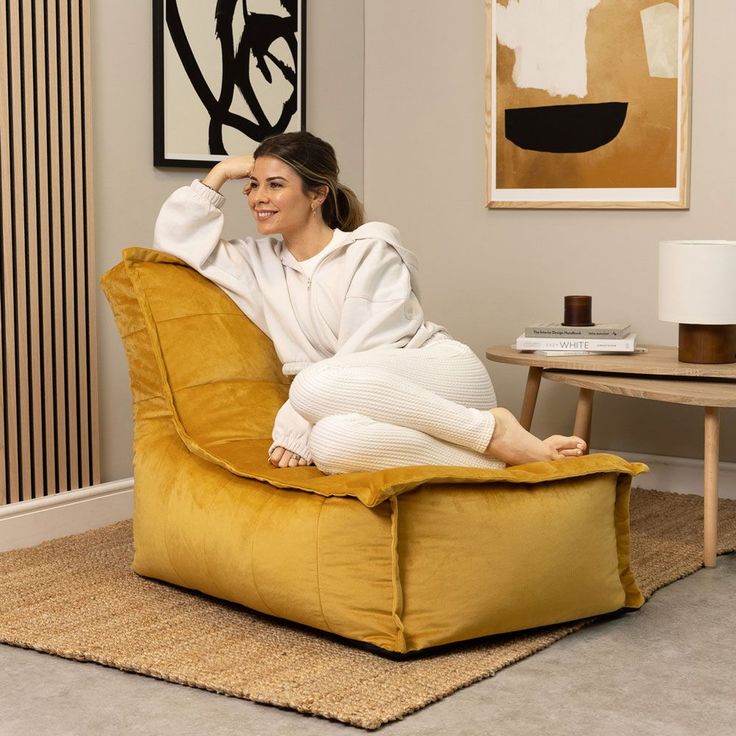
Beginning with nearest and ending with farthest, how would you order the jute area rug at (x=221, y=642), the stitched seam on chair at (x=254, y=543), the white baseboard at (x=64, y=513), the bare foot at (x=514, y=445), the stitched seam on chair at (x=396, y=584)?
the jute area rug at (x=221, y=642) < the stitched seam on chair at (x=396, y=584) < the stitched seam on chair at (x=254, y=543) < the bare foot at (x=514, y=445) < the white baseboard at (x=64, y=513)

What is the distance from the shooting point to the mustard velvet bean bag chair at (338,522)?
2.27 metres

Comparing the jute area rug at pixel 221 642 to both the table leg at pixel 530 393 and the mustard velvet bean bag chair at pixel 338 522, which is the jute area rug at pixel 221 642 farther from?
the table leg at pixel 530 393

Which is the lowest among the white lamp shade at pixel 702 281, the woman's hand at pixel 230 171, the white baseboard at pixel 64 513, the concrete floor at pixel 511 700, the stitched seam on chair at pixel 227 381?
the concrete floor at pixel 511 700

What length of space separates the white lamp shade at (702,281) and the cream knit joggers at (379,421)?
89 cm

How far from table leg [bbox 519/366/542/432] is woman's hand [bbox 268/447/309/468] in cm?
125

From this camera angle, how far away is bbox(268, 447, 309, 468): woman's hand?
2594 mm

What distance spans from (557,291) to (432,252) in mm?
530

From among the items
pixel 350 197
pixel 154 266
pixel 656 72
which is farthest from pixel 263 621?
pixel 656 72

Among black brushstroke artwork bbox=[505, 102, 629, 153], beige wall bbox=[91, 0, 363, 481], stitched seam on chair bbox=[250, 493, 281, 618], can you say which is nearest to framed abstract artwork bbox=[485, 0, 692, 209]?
black brushstroke artwork bbox=[505, 102, 629, 153]

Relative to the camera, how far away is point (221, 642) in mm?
2387

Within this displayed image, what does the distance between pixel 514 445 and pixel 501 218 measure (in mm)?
1762

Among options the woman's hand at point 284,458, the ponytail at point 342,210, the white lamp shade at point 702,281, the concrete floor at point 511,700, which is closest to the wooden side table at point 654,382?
the white lamp shade at point 702,281

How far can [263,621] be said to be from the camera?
100 inches

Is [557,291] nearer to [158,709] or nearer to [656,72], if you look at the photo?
[656,72]
